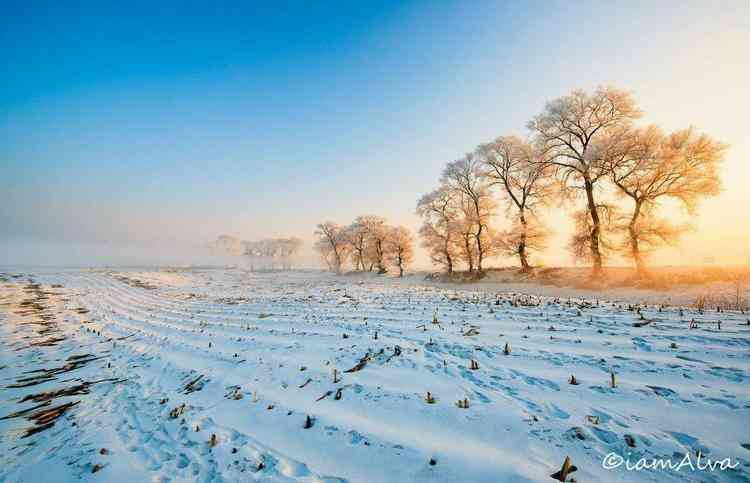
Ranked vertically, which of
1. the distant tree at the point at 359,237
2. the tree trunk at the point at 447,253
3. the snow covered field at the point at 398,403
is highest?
the distant tree at the point at 359,237

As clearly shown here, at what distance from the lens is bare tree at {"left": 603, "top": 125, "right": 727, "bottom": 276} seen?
13.8m

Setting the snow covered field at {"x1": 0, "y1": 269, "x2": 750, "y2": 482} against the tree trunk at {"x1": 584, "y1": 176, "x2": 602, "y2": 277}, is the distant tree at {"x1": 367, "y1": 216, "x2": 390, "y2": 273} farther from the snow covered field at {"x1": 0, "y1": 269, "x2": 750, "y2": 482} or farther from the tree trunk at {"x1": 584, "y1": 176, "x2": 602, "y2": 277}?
the snow covered field at {"x1": 0, "y1": 269, "x2": 750, "y2": 482}

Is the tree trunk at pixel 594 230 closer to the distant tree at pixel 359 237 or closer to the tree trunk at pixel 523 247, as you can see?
the tree trunk at pixel 523 247

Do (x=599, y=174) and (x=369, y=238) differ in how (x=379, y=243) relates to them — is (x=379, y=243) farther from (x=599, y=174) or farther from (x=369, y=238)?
(x=599, y=174)

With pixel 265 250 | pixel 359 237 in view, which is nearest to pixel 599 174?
pixel 359 237

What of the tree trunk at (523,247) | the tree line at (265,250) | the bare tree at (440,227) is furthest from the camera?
the tree line at (265,250)

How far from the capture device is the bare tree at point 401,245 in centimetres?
4375

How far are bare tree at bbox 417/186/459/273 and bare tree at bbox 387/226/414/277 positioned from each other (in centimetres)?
956

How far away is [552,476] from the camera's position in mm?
1997

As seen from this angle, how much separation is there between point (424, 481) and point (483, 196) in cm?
2905

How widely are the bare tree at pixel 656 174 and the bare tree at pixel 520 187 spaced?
242 inches

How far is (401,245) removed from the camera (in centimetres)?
4372

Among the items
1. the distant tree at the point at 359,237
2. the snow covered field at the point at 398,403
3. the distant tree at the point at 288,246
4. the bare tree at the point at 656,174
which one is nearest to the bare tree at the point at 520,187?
the bare tree at the point at 656,174

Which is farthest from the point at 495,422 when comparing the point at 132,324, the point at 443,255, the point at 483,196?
the point at 443,255
